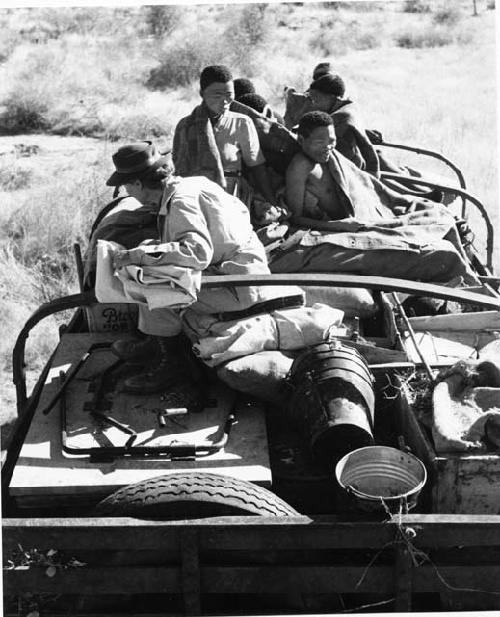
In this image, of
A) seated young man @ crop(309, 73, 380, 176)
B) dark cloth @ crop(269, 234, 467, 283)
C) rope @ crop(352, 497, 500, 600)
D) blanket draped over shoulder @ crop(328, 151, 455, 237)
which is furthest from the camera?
seated young man @ crop(309, 73, 380, 176)

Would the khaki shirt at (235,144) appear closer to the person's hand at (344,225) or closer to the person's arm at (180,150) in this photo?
the person's arm at (180,150)

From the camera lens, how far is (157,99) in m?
15.4

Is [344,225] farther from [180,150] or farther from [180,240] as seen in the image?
[180,240]

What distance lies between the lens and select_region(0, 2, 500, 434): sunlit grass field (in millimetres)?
9352

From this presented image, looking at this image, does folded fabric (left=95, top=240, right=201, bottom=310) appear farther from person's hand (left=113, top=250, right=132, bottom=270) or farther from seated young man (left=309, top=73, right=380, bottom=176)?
seated young man (left=309, top=73, right=380, bottom=176)

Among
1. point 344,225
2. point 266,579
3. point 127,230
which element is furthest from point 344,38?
point 266,579

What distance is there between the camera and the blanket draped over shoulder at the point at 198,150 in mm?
6105

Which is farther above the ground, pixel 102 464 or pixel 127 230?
pixel 127 230

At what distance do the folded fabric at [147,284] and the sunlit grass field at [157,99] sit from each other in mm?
2900

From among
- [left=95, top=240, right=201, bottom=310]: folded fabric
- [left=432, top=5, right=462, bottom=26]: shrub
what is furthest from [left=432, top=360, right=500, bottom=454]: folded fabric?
[left=432, top=5, right=462, bottom=26]: shrub

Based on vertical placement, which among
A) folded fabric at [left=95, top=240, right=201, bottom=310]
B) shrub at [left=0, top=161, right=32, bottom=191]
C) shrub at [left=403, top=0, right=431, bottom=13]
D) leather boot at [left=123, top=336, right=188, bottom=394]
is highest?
folded fabric at [left=95, top=240, right=201, bottom=310]

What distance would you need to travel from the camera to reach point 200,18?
19266mm

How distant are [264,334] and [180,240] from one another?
0.56m

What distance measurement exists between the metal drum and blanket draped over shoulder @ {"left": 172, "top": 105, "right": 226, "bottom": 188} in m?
2.33
